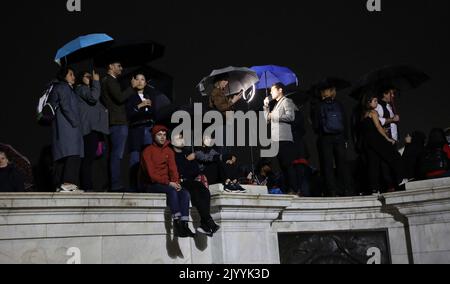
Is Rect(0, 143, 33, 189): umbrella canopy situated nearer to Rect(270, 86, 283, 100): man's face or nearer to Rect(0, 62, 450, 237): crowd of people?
Rect(0, 62, 450, 237): crowd of people

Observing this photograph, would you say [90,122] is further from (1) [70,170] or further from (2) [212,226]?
(2) [212,226]

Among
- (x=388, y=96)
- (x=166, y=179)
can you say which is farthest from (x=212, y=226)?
(x=388, y=96)

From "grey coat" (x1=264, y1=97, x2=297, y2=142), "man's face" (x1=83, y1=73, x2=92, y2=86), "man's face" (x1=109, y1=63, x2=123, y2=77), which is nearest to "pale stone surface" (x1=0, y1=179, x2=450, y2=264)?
"grey coat" (x1=264, y1=97, x2=297, y2=142)

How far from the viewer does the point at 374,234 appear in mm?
10320

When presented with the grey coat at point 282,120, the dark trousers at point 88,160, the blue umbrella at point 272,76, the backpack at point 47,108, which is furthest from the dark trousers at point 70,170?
the blue umbrella at point 272,76

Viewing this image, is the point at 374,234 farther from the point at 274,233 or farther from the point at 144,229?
the point at 144,229

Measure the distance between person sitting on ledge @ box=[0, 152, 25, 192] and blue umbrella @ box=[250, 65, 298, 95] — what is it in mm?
5633

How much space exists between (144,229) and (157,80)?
12.2 feet

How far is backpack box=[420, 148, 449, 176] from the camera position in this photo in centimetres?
1041

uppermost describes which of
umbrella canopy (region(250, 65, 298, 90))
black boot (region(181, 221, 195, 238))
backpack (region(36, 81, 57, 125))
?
umbrella canopy (region(250, 65, 298, 90))

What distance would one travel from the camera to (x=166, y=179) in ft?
29.1

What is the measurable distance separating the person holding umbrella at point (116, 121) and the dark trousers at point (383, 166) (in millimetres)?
4314

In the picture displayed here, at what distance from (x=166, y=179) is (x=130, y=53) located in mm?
3005
